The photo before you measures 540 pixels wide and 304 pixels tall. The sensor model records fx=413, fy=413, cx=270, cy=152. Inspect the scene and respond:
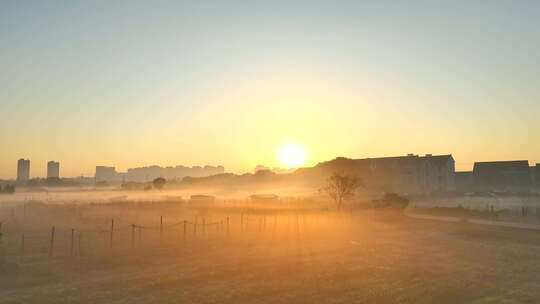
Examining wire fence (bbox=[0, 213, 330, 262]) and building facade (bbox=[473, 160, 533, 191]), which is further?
building facade (bbox=[473, 160, 533, 191])

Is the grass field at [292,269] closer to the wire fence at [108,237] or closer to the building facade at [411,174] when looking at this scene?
the wire fence at [108,237]

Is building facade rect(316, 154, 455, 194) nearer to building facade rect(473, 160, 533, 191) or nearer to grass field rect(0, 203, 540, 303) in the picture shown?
building facade rect(473, 160, 533, 191)

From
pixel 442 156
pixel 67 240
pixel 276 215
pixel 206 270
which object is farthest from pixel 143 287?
pixel 442 156

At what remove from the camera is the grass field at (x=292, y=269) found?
61.7 ft

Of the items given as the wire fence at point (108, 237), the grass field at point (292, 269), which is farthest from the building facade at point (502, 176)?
the wire fence at point (108, 237)

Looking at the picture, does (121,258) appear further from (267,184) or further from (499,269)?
(267,184)

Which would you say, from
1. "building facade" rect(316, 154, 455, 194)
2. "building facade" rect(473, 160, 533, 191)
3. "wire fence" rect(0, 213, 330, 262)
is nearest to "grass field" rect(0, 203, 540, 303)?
"wire fence" rect(0, 213, 330, 262)

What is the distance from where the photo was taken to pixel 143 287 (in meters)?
20.0

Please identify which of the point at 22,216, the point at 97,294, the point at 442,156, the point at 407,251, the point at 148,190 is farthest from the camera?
the point at 148,190

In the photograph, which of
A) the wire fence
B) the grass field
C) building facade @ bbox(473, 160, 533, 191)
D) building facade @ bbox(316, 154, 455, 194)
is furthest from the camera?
building facade @ bbox(473, 160, 533, 191)

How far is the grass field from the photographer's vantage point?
18.8 metres

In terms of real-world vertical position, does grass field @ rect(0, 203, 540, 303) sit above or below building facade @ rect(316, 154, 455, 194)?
below

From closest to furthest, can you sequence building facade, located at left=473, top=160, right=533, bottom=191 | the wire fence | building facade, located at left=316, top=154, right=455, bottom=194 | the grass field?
1. the grass field
2. the wire fence
3. building facade, located at left=316, top=154, right=455, bottom=194
4. building facade, located at left=473, top=160, right=533, bottom=191

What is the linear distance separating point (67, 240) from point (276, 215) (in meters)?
25.9
